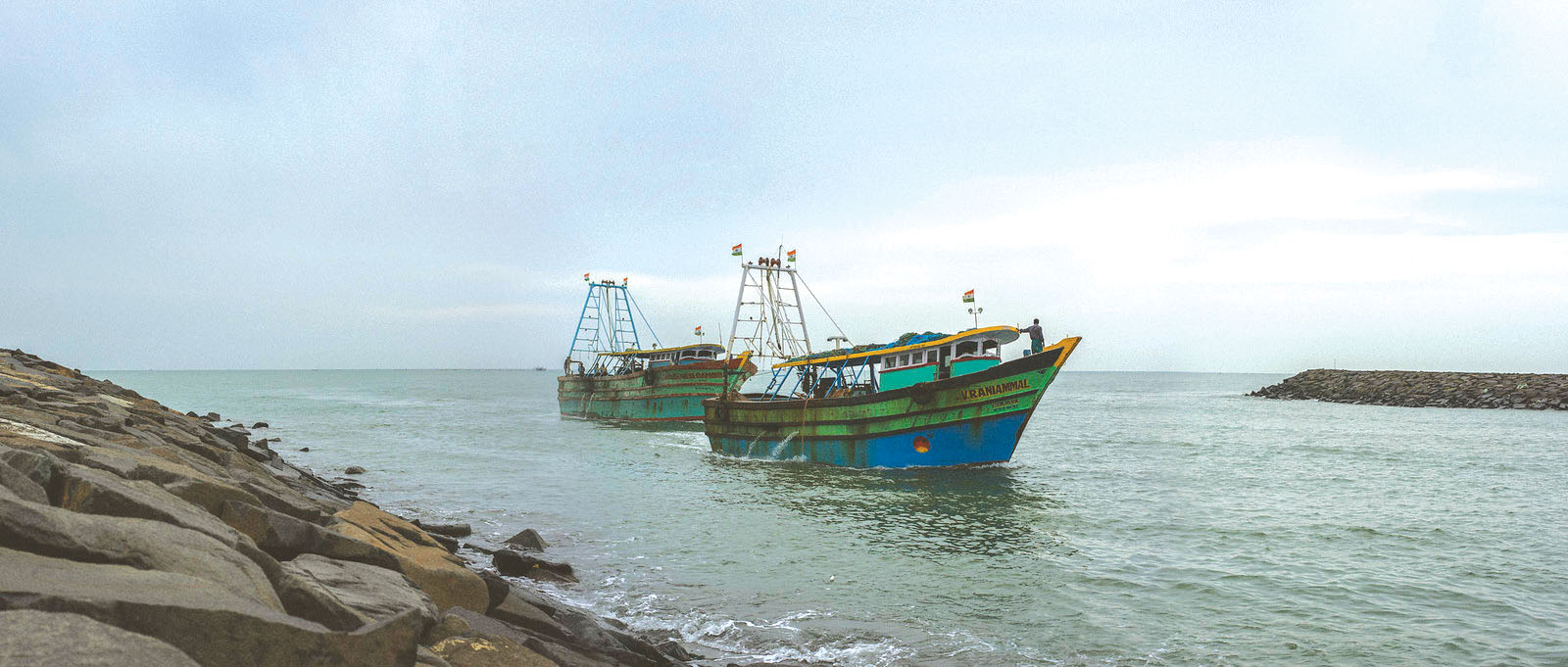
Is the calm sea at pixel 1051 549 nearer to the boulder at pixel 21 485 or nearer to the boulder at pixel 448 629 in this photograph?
the boulder at pixel 448 629

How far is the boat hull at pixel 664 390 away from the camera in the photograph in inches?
1868

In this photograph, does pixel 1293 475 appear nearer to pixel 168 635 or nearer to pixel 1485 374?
pixel 168 635

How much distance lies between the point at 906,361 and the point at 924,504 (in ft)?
25.1

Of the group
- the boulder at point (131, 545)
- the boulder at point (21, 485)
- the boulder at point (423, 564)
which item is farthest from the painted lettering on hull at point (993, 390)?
the boulder at point (21, 485)

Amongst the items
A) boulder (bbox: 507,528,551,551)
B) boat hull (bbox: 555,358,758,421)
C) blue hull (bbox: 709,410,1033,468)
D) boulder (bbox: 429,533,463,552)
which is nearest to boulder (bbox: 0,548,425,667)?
boulder (bbox: 429,533,463,552)

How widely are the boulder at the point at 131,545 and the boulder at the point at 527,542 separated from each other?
942 cm

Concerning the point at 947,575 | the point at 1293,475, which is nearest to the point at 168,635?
the point at 947,575

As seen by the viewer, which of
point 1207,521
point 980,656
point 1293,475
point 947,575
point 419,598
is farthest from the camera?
point 1293,475

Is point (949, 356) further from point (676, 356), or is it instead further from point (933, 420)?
point (676, 356)

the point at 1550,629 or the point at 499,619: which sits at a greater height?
the point at 499,619

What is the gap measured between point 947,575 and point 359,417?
55.1 meters

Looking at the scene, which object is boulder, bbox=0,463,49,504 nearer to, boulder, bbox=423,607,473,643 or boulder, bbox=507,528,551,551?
boulder, bbox=423,607,473,643

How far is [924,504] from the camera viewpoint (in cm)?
1948

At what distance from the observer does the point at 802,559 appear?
13.6m
